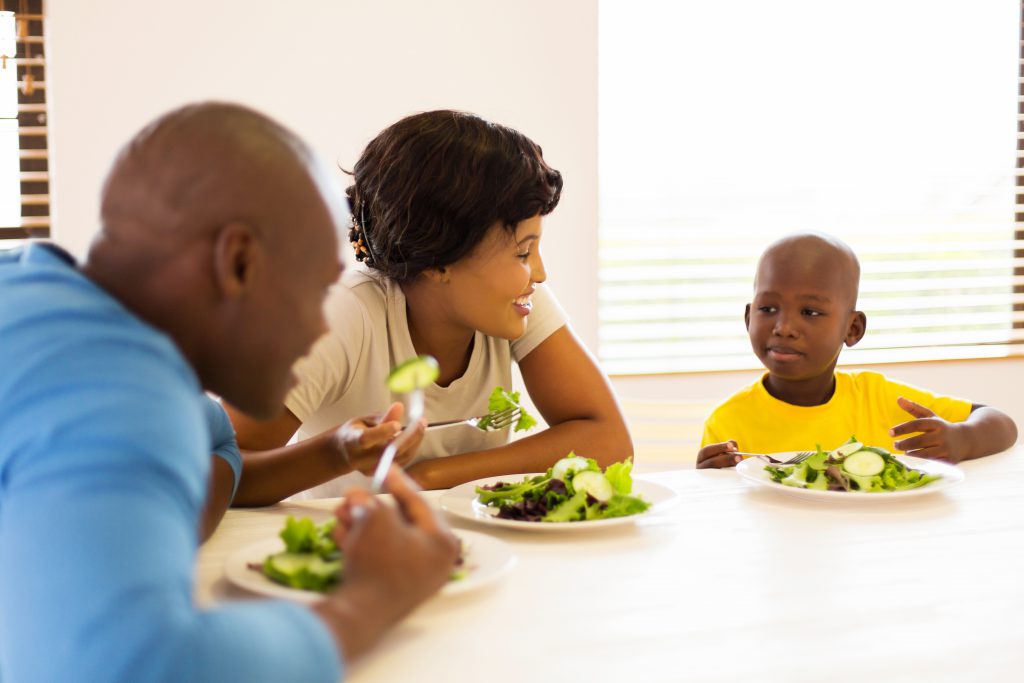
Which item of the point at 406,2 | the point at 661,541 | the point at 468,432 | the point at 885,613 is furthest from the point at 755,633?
the point at 406,2

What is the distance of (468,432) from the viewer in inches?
79.7

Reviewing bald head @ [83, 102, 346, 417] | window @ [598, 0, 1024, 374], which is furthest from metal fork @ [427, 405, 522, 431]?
window @ [598, 0, 1024, 374]

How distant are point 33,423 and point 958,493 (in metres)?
1.42

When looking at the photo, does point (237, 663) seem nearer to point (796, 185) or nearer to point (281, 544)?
point (281, 544)

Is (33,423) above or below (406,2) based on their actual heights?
below

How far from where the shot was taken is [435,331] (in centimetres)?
204

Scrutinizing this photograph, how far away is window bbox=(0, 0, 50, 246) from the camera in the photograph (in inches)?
130

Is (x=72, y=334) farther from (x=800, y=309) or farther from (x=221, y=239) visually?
(x=800, y=309)

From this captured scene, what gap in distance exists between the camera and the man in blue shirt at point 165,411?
656 millimetres

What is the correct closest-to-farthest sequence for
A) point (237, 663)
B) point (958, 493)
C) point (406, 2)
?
point (237, 663) → point (958, 493) → point (406, 2)

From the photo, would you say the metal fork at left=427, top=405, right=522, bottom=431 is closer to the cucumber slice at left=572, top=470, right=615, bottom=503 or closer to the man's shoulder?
the cucumber slice at left=572, top=470, right=615, bottom=503

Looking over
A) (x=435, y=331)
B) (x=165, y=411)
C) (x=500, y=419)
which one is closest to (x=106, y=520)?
(x=165, y=411)

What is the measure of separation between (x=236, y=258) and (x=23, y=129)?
2.98m

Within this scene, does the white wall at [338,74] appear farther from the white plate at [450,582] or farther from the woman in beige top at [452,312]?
the white plate at [450,582]
